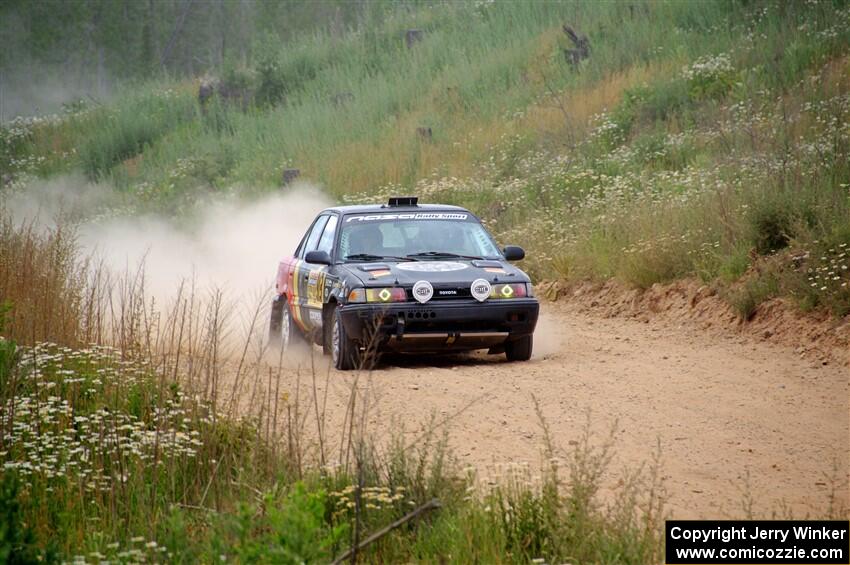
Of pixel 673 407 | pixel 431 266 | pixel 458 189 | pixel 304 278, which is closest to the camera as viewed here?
pixel 673 407

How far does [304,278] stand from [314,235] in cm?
86

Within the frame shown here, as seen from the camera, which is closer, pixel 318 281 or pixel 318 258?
pixel 318 258

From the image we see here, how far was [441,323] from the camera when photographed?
1194 cm

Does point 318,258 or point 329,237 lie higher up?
point 329,237

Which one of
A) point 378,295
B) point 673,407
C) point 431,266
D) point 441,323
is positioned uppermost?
point 431,266

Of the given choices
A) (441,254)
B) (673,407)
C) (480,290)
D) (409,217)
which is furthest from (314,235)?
(673,407)

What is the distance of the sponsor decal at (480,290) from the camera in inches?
476

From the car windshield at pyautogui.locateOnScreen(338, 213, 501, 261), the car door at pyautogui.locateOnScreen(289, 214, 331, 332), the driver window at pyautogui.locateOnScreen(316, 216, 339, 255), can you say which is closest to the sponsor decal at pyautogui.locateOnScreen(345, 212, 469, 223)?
the car windshield at pyautogui.locateOnScreen(338, 213, 501, 261)

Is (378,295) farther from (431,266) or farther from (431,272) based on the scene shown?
(431,266)

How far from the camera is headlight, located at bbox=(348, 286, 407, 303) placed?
11883 mm

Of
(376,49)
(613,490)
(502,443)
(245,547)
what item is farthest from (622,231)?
(376,49)

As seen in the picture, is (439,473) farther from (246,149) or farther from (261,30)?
(261,30)

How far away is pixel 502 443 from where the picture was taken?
28.2 feet

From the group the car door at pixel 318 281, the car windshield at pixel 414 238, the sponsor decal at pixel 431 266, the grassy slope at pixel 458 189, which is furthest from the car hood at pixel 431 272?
the grassy slope at pixel 458 189
